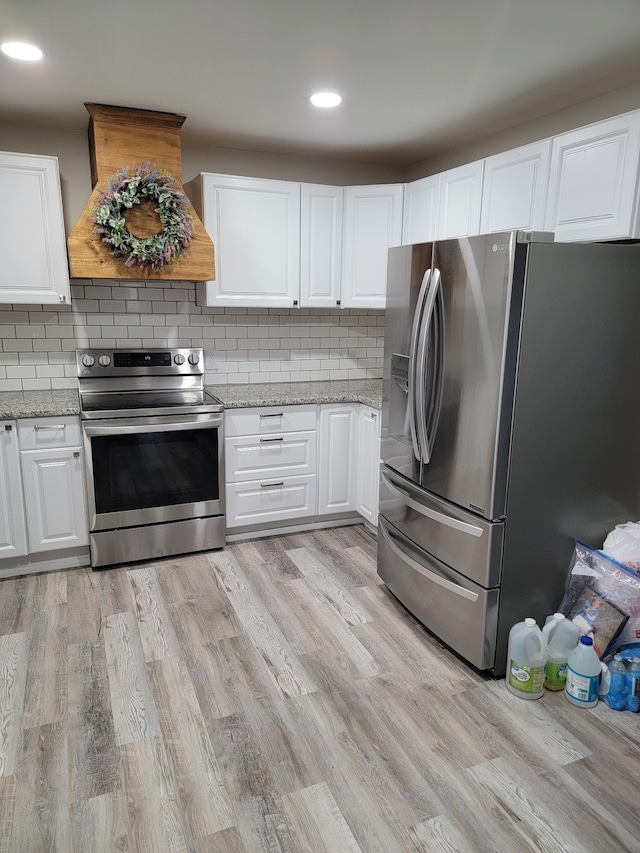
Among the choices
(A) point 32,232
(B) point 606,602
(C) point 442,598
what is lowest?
(C) point 442,598

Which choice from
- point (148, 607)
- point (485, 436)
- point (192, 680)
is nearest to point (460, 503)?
point (485, 436)

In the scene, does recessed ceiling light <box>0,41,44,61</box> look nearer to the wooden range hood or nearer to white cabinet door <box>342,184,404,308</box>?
the wooden range hood

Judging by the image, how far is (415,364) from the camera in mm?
2443

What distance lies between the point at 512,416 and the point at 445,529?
0.59 metres

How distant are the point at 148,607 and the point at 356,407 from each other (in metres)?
1.74

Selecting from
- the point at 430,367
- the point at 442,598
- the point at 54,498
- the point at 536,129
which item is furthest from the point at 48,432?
the point at 536,129

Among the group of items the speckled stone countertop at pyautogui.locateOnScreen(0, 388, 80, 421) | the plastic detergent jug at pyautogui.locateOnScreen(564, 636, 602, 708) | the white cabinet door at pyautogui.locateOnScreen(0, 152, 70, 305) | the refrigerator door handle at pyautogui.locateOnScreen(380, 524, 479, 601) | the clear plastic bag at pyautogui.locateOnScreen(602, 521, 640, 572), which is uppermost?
the white cabinet door at pyautogui.locateOnScreen(0, 152, 70, 305)

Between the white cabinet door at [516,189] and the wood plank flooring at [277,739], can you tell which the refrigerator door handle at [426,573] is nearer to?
the wood plank flooring at [277,739]

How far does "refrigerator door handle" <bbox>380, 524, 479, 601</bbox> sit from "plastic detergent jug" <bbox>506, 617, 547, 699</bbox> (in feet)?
0.70

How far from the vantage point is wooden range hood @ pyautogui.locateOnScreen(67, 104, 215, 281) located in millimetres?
2988

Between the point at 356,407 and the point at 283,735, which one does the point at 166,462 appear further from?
the point at 283,735

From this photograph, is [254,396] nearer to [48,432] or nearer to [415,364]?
[48,432]

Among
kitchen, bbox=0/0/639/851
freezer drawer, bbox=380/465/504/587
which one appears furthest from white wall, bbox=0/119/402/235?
freezer drawer, bbox=380/465/504/587

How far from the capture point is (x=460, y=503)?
233cm
